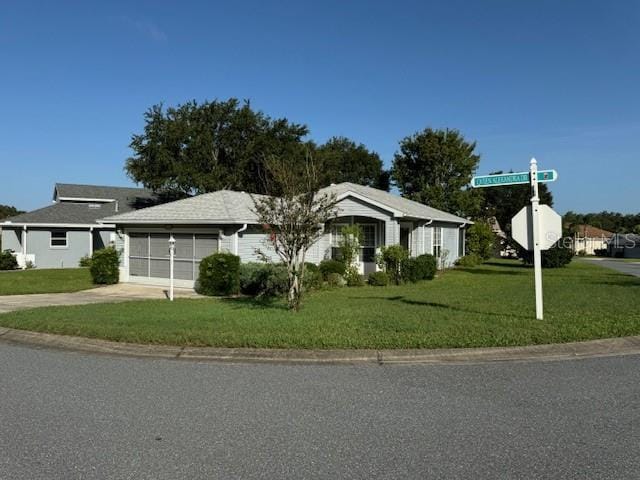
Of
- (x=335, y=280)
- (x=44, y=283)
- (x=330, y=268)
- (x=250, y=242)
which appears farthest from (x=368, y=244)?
(x=44, y=283)

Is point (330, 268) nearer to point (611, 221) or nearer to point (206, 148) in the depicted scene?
point (206, 148)

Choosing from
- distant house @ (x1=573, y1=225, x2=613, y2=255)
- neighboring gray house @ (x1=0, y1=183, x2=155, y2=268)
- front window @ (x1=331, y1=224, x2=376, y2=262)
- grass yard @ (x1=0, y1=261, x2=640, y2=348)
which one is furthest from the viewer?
distant house @ (x1=573, y1=225, x2=613, y2=255)

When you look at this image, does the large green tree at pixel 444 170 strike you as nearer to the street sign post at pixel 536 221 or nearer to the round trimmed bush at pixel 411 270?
the round trimmed bush at pixel 411 270

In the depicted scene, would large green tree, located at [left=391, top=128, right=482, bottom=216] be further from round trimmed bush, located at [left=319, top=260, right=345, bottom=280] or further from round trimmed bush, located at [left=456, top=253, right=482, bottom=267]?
round trimmed bush, located at [left=319, top=260, right=345, bottom=280]

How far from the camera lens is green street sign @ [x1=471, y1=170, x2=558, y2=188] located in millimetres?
9898

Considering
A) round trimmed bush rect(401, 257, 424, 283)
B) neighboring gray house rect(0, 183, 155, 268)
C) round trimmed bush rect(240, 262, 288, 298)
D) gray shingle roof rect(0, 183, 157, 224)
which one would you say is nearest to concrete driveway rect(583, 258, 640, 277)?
round trimmed bush rect(401, 257, 424, 283)

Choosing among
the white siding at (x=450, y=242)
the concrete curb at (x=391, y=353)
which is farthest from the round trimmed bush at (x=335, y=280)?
the white siding at (x=450, y=242)

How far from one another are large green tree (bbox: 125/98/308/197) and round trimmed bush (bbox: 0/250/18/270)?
33.7 feet

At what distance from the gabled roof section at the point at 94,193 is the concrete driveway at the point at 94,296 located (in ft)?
63.9

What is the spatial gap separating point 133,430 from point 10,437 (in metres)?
1.02

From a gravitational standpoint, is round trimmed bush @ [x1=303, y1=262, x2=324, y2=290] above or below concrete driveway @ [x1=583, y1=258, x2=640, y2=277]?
above

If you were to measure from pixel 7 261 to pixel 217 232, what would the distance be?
1658cm

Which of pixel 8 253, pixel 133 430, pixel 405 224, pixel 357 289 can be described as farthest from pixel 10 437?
pixel 8 253

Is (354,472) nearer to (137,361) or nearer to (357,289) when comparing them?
(137,361)
